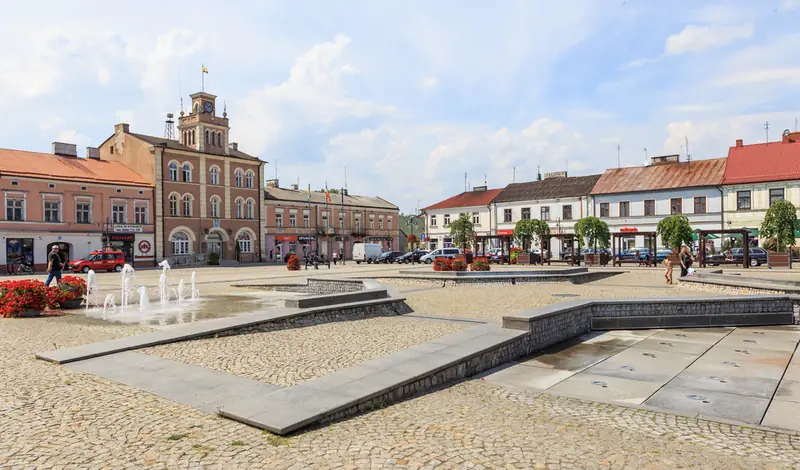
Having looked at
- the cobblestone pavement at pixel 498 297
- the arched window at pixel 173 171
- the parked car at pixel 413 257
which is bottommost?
the cobblestone pavement at pixel 498 297

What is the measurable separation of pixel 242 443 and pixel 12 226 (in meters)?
46.9

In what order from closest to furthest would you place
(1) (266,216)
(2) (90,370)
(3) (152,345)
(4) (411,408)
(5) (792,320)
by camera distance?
(4) (411,408), (2) (90,370), (3) (152,345), (5) (792,320), (1) (266,216)

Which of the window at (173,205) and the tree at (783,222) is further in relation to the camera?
the window at (173,205)

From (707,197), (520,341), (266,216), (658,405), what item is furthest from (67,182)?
(707,197)

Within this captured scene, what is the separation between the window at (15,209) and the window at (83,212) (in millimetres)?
3872

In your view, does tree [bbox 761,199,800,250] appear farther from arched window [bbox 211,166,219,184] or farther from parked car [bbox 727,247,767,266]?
arched window [bbox 211,166,219,184]

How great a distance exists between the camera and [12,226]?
42.8 meters

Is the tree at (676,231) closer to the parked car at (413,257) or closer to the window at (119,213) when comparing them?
the parked car at (413,257)

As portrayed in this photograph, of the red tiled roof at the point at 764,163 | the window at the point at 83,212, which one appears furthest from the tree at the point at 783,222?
the window at the point at 83,212

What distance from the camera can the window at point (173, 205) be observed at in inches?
2096

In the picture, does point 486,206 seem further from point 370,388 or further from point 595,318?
point 370,388

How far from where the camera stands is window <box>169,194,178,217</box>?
53.2 meters

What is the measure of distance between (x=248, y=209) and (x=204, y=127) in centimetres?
955

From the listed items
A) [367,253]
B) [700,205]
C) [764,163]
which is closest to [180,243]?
[367,253]
